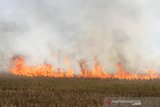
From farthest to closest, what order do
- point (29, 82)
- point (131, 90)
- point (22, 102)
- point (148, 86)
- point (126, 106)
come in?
point (29, 82) → point (148, 86) → point (131, 90) → point (22, 102) → point (126, 106)

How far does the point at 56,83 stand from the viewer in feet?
160

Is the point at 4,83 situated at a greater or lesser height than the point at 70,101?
greater

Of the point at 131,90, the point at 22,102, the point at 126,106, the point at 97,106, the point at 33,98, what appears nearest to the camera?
the point at 126,106

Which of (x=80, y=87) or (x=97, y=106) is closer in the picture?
(x=97, y=106)

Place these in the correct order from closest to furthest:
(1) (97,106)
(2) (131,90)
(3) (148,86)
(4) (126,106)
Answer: (4) (126,106) → (1) (97,106) → (2) (131,90) → (3) (148,86)

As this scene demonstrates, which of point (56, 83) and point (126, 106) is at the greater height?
point (56, 83)

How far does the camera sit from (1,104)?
1123 inches

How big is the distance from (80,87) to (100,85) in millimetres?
3401

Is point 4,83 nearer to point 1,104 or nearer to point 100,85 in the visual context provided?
point 100,85

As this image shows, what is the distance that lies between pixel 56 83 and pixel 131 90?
10.8 meters

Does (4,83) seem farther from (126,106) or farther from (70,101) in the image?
(126,106)

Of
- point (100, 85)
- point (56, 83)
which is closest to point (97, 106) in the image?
point (100, 85)

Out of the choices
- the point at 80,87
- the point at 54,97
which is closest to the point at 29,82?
the point at 80,87

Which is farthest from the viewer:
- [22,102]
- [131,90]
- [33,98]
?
[131,90]
